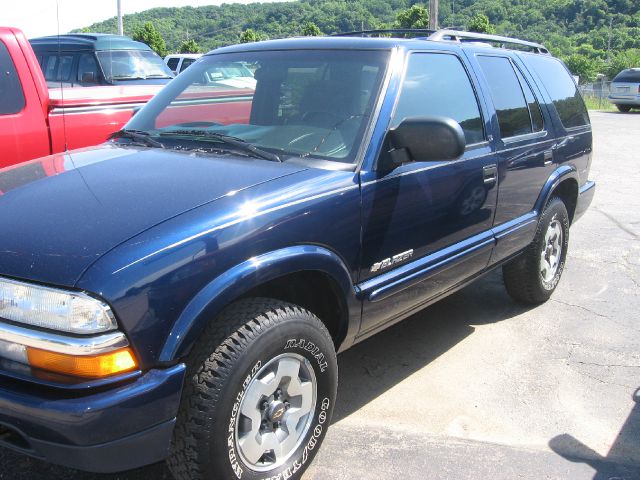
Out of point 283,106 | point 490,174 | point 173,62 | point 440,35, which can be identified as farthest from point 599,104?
point 283,106

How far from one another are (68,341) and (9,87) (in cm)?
323

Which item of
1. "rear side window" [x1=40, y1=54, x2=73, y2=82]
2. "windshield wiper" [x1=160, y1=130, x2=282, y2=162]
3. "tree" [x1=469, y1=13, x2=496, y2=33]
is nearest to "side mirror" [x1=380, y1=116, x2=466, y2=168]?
"windshield wiper" [x1=160, y1=130, x2=282, y2=162]

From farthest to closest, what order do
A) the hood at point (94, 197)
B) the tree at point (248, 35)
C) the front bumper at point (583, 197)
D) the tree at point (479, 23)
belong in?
the tree at point (248, 35) < the tree at point (479, 23) < the front bumper at point (583, 197) < the hood at point (94, 197)

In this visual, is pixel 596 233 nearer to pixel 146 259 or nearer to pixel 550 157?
pixel 550 157

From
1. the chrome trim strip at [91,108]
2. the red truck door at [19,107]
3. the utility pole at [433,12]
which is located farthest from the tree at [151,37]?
the red truck door at [19,107]

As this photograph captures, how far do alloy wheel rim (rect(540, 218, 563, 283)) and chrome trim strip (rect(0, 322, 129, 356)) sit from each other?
138 inches

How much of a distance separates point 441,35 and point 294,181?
183 centimetres

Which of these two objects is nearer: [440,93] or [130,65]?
[440,93]

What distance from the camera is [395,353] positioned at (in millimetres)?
4133

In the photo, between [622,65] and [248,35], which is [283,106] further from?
[622,65]

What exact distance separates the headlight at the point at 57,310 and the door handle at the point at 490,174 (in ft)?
7.82

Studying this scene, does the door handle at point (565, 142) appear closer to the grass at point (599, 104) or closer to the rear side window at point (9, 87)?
the rear side window at point (9, 87)

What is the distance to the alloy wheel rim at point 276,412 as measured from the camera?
8.01 feet

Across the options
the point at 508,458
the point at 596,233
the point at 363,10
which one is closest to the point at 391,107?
the point at 508,458
